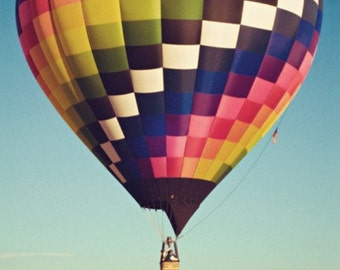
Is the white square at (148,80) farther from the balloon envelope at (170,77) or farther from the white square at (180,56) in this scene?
the white square at (180,56)

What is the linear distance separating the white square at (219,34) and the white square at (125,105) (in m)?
1.71

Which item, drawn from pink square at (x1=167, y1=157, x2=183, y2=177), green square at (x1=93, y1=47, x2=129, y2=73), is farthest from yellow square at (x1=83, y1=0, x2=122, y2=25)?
pink square at (x1=167, y1=157, x2=183, y2=177)

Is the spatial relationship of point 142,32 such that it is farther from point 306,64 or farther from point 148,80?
point 306,64

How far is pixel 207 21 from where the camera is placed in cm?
1669

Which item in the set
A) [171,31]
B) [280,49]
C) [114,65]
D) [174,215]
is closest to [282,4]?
[280,49]

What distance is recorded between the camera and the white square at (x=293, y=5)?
56.9 feet

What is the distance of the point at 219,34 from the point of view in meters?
16.8

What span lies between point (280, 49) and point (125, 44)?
3013mm

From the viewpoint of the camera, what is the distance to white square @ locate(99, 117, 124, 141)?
17.4m

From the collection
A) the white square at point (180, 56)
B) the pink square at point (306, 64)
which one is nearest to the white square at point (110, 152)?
the white square at point (180, 56)

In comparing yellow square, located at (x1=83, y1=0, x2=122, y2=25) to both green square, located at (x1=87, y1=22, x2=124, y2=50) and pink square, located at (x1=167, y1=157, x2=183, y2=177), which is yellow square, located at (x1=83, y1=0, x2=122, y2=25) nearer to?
green square, located at (x1=87, y1=22, x2=124, y2=50)

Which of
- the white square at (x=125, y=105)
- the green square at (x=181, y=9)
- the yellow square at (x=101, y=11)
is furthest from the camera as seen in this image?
the white square at (x=125, y=105)

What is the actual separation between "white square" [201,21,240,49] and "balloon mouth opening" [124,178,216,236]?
2614mm

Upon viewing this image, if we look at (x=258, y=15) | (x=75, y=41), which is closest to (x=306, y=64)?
(x=258, y=15)
